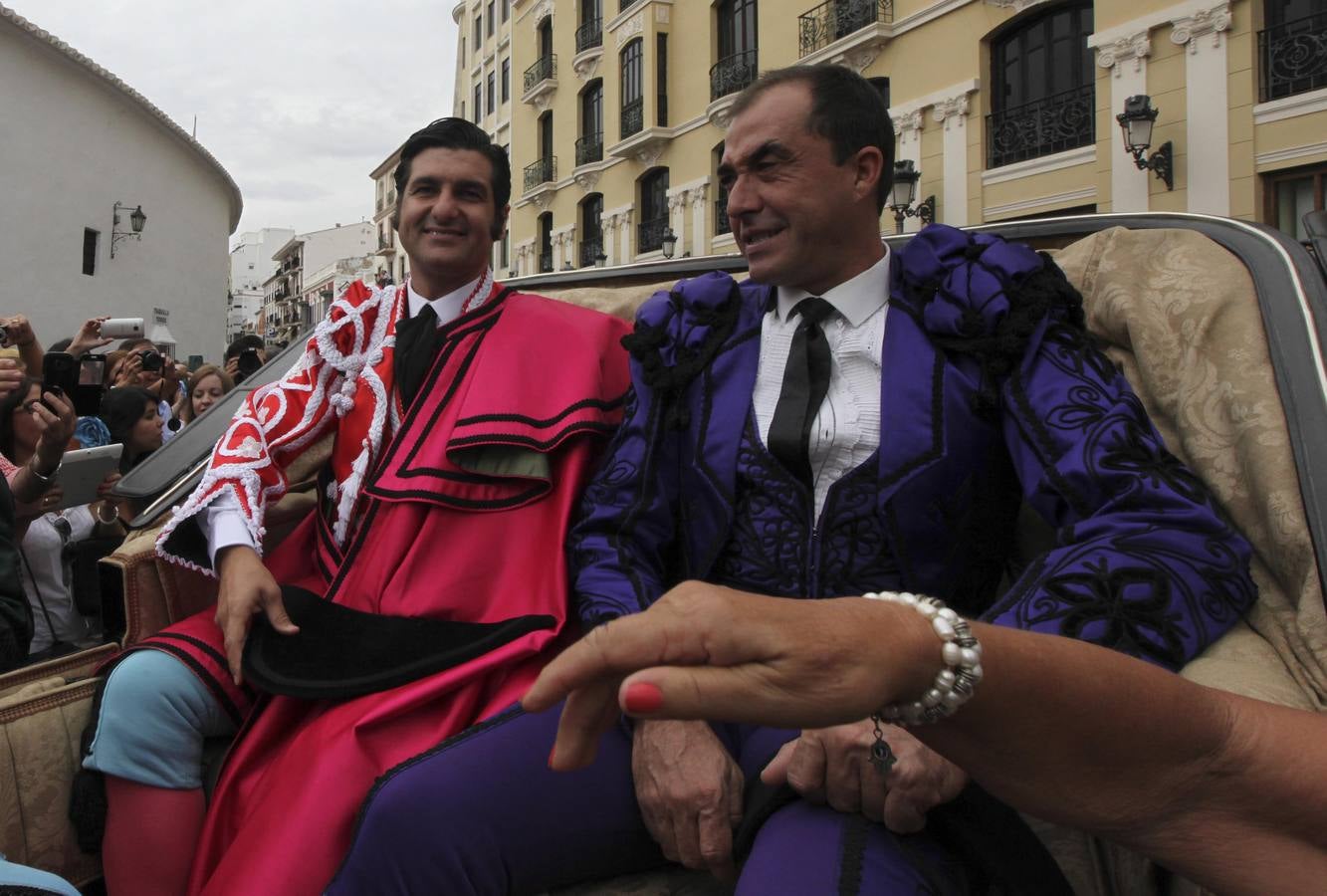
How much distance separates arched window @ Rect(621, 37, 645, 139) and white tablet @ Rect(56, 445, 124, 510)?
16.3 metres

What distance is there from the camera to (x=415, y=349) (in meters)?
2.20

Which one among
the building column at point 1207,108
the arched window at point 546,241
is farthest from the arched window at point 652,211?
the building column at point 1207,108

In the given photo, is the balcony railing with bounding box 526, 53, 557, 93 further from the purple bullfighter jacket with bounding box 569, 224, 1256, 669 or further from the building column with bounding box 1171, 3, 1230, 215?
the purple bullfighter jacket with bounding box 569, 224, 1256, 669

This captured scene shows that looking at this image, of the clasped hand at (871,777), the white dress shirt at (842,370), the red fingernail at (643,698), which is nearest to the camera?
the red fingernail at (643,698)

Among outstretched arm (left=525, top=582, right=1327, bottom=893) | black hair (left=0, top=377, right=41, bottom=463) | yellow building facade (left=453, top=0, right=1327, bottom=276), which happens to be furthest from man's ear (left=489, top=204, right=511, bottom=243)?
yellow building facade (left=453, top=0, right=1327, bottom=276)

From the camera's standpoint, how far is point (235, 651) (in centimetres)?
175

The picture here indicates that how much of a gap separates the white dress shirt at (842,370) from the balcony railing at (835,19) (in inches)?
471

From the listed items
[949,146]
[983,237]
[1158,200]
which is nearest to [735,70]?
[949,146]

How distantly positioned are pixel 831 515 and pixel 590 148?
19.5 metres

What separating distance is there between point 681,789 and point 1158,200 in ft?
32.9

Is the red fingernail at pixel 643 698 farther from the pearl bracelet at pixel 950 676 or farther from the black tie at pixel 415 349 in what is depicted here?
the black tie at pixel 415 349

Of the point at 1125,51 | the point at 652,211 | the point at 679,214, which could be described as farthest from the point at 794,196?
the point at 652,211

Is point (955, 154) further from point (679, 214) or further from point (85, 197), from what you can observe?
point (85, 197)

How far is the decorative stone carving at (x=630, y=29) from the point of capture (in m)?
17.7
